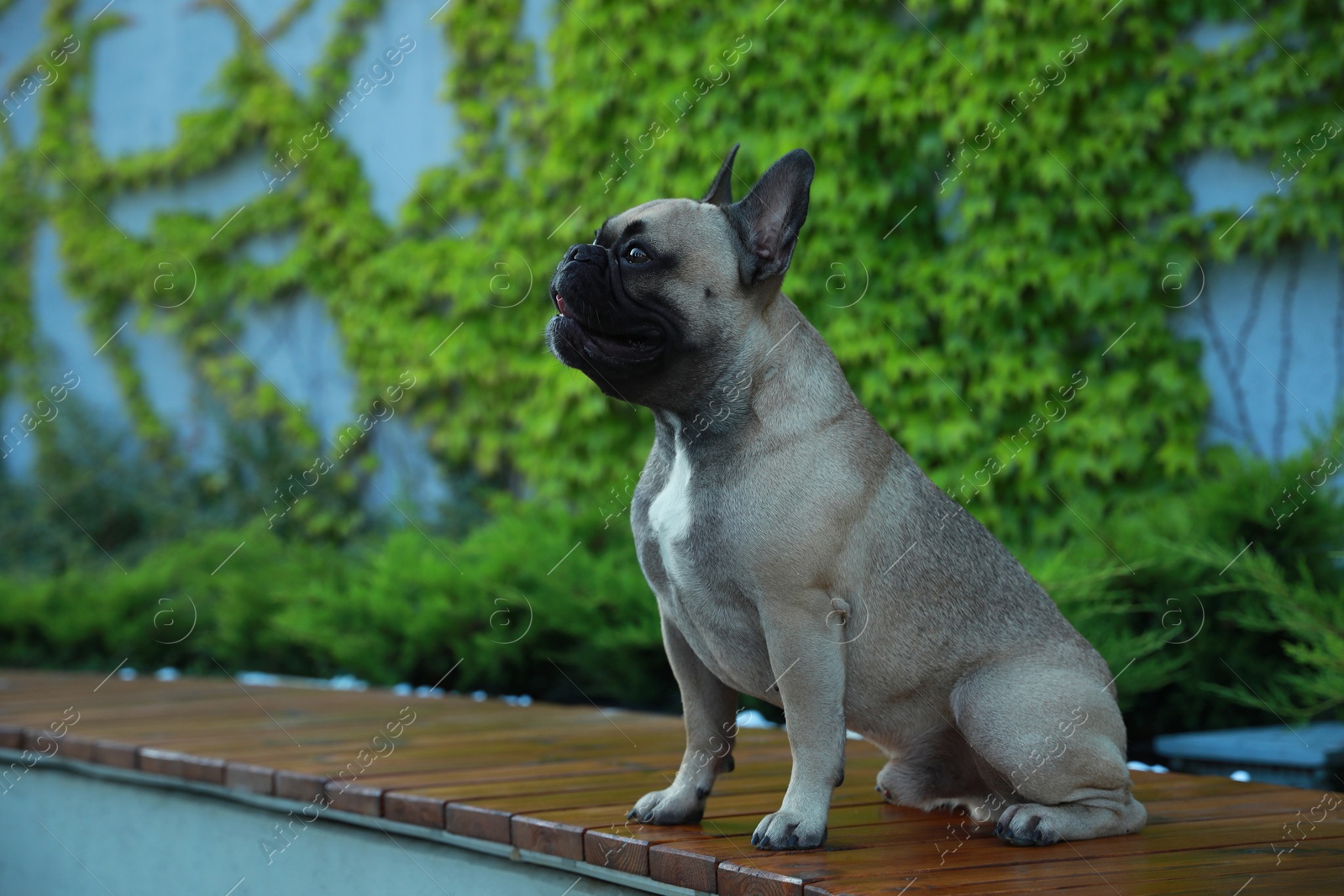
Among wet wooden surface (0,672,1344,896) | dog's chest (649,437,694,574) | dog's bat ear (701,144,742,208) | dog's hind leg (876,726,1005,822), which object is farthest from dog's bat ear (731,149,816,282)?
wet wooden surface (0,672,1344,896)

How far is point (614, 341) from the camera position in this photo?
7.98 ft

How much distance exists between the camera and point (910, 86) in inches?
242

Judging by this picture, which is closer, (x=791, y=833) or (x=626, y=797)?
(x=791, y=833)

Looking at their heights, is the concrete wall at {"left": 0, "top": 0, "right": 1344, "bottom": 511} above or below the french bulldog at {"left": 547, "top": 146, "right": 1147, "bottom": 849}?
above

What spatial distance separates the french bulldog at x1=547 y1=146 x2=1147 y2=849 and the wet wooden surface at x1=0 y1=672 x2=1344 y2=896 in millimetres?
153

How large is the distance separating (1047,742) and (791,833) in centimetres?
52

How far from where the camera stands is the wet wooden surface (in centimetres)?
227

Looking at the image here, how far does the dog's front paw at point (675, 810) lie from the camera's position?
106 inches

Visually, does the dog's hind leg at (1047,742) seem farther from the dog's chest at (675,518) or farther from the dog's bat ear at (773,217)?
the dog's bat ear at (773,217)

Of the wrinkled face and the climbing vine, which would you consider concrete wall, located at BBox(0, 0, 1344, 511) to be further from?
the wrinkled face

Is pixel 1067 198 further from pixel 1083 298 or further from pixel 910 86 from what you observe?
pixel 910 86

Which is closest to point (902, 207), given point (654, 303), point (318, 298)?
point (654, 303)

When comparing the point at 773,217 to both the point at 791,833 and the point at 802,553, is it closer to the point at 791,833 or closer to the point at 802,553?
the point at 802,553

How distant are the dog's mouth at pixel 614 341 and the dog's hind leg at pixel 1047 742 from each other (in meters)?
0.91
